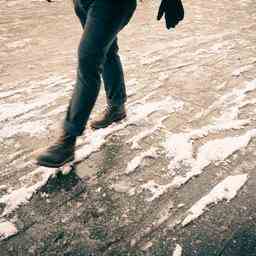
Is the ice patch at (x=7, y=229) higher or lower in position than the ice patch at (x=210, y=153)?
higher

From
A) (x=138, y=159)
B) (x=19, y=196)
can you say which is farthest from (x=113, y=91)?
(x=19, y=196)

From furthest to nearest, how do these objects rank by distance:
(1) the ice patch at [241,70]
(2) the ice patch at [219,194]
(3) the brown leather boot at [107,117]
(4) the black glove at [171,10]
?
(1) the ice patch at [241,70] → (3) the brown leather boot at [107,117] → (4) the black glove at [171,10] → (2) the ice patch at [219,194]

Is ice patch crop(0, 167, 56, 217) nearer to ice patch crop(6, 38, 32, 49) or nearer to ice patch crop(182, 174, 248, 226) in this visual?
ice patch crop(182, 174, 248, 226)

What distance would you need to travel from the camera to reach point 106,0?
98.5 inches

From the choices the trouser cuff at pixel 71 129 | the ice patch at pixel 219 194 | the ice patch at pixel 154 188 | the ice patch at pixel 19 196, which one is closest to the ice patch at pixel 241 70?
the ice patch at pixel 219 194

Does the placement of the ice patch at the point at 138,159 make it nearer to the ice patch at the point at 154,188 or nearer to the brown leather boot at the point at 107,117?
the ice patch at the point at 154,188

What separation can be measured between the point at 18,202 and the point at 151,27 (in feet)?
15.5

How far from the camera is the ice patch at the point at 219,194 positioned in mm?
2441

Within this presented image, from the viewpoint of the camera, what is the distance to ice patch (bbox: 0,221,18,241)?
2.31 metres

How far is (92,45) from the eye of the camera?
2.59 meters

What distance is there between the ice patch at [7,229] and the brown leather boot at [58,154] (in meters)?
0.53

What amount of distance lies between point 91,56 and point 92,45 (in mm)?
75

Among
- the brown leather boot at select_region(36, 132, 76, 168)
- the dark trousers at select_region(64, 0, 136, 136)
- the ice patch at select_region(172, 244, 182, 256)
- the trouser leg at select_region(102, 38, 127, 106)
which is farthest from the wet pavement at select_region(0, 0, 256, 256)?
the dark trousers at select_region(64, 0, 136, 136)

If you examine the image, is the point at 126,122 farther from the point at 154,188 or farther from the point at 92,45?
the point at 92,45
